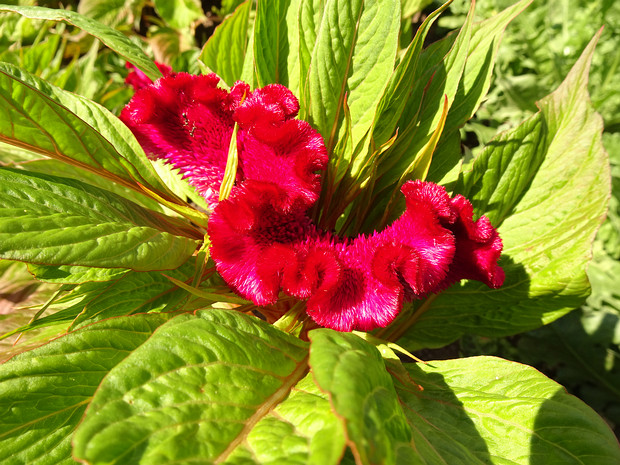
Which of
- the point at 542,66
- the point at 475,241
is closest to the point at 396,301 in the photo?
the point at 475,241

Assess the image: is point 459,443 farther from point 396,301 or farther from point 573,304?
point 573,304

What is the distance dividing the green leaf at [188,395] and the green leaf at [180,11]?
6.86 ft

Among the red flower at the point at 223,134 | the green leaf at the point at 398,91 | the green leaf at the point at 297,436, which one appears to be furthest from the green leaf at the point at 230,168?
the green leaf at the point at 297,436

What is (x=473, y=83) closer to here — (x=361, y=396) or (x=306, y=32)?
(x=306, y=32)

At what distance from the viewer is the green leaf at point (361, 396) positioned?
46cm

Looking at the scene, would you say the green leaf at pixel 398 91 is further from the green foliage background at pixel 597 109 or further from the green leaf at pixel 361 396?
the green foliage background at pixel 597 109

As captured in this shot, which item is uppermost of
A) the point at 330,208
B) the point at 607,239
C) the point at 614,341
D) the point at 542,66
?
the point at 542,66

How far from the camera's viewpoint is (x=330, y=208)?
0.99 meters

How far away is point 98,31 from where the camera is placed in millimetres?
994

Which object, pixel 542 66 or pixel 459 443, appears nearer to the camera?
pixel 459 443

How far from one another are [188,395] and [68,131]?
1.69 feet

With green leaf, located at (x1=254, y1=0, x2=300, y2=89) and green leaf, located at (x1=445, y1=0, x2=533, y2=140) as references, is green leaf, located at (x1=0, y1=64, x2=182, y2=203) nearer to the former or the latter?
green leaf, located at (x1=254, y1=0, x2=300, y2=89)

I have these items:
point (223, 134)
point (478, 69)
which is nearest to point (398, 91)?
point (478, 69)

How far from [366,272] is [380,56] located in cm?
43
